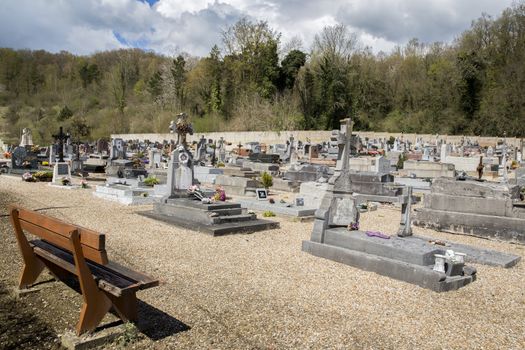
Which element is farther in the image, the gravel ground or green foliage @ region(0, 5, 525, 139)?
green foliage @ region(0, 5, 525, 139)

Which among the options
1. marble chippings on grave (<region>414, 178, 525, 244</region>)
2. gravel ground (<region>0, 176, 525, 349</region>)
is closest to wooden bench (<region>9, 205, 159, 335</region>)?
gravel ground (<region>0, 176, 525, 349</region>)

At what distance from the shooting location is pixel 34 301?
4.71 m

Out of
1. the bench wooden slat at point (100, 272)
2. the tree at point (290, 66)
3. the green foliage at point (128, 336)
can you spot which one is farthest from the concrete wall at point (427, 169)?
the tree at point (290, 66)

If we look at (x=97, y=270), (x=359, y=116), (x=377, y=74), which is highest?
(x=377, y=74)

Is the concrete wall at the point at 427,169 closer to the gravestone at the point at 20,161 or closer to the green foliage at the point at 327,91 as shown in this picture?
the gravestone at the point at 20,161

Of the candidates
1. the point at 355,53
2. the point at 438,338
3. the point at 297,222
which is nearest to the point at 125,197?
the point at 297,222

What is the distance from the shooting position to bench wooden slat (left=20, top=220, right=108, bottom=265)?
3.78m

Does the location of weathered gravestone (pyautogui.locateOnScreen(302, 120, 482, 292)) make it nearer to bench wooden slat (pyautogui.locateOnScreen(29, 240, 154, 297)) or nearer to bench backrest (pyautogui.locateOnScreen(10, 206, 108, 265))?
bench wooden slat (pyautogui.locateOnScreen(29, 240, 154, 297))

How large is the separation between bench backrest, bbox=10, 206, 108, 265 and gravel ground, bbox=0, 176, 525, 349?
31.3 inches

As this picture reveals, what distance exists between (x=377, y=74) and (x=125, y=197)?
1891 inches

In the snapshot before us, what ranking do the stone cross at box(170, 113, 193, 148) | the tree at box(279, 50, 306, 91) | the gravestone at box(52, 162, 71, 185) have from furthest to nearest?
the tree at box(279, 50, 306, 91), the gravestone at box(52, 162, 71, 185), the stone cross at box(170, 113, 193, 148)

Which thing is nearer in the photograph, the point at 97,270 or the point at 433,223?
the point at 97,270

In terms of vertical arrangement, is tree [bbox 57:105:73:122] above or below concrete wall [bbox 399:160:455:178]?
above

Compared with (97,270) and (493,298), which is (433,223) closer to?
(493,298)
